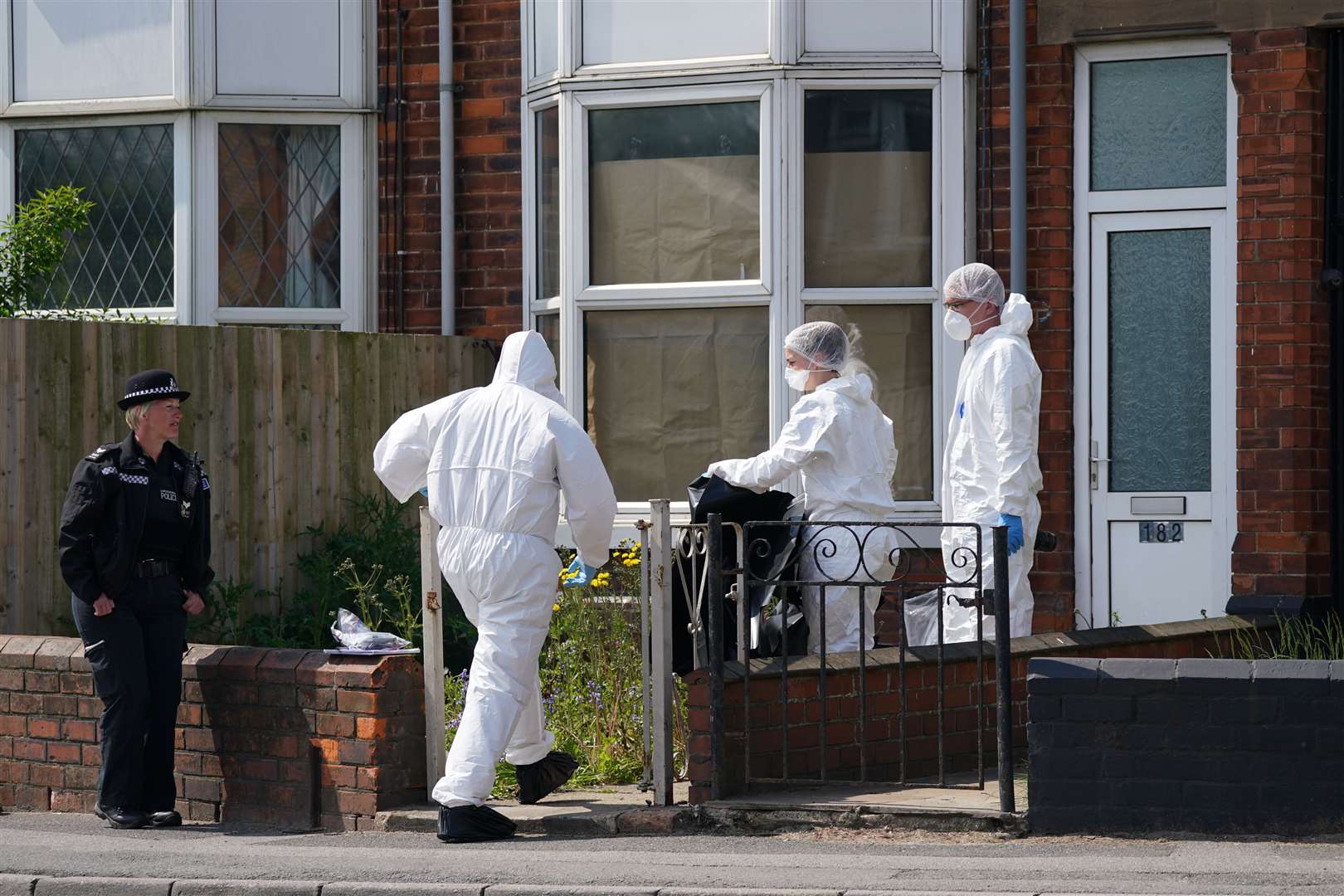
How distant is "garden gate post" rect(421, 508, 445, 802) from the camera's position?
283 inches

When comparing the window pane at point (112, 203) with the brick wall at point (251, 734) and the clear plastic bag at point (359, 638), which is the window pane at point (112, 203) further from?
the clear plastic bag at point (359, 638)

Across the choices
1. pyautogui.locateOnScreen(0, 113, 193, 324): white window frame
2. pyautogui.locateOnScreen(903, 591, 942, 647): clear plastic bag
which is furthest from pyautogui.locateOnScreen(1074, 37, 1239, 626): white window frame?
pyautogui.locateOnScreen(0, 113, 193, 324): white window frame

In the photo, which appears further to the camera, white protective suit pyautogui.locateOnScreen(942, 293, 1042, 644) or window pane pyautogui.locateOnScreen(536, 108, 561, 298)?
window pane pyautogui.locateOnScreen(536, 108, 561, 298)

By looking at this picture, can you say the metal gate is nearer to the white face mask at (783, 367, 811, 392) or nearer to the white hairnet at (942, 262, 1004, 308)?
the white face mask at (783, 367, 811, 392)

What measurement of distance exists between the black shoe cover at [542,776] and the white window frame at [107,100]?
515 cm

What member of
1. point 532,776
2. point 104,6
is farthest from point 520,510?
point 104,6

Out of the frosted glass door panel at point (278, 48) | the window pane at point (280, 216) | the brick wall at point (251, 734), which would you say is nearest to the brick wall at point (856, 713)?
the brick wall at point (251, 734)

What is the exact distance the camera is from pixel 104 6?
10797 mm

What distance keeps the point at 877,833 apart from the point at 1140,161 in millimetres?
4565

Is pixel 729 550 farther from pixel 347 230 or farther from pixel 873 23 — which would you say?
pixel 347 230

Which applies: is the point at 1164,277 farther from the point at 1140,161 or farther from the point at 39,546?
the point at 39,546

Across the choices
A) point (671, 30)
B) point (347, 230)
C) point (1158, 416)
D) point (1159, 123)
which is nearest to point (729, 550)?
point (1158, 416)

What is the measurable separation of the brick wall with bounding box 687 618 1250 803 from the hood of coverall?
1204 millimetres

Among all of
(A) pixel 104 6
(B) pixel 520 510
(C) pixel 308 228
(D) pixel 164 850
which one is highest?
(A) pixel 104 6
